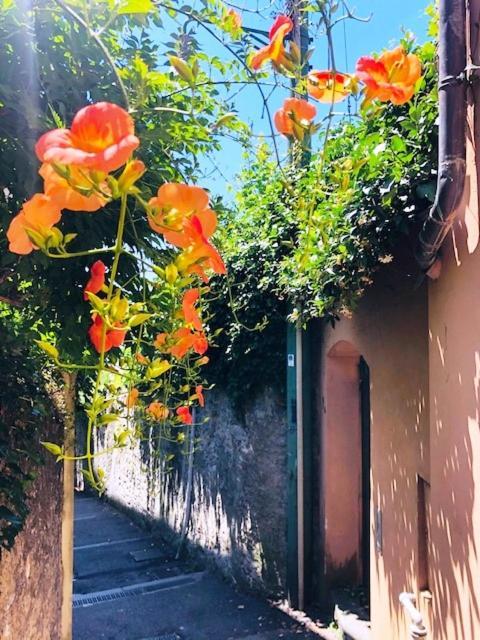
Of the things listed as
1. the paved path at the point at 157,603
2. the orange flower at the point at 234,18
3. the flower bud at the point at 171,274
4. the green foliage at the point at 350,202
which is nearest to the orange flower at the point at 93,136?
the flower bud at the point at 171,274

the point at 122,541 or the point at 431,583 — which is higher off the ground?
the point at 431,583

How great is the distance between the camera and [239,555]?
560cm

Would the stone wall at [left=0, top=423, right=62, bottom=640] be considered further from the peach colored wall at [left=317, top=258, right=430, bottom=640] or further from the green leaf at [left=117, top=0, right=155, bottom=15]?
the green leaf at [left=117, top=0, right=155, bottom=15]

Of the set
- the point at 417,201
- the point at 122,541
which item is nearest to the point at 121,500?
the point at 122,541

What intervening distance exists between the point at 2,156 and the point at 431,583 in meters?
2.52

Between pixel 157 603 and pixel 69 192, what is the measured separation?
5.42m

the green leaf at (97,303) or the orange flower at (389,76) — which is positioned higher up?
the orange flower at (389,76)

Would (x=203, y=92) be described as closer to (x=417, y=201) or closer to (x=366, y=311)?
(x=417, y=201)

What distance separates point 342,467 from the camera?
15.8 ft

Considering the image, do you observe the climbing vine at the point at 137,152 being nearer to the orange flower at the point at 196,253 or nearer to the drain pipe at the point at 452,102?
the orange flower at the point at 196,253

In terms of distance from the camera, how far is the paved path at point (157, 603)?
4.66 metres

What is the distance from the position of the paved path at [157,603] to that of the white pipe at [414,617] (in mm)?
2089

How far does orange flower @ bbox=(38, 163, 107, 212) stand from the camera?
700 millimetres

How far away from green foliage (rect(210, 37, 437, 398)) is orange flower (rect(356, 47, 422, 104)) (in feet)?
0.30
